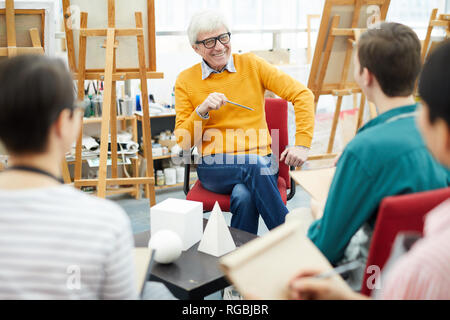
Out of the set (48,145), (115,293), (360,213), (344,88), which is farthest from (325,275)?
A: (344,88)

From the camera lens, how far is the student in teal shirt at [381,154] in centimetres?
111

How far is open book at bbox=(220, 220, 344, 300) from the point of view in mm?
920

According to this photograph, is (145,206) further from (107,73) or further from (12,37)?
(12,37)

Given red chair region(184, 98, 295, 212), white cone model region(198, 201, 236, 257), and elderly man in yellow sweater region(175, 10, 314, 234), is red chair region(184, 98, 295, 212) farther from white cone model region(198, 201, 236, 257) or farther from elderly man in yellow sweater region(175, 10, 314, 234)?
white cone model region(198, 201, 236, 257)

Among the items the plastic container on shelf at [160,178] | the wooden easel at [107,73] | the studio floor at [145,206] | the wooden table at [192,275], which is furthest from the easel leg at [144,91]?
the plastic container on shelf at [160,178]

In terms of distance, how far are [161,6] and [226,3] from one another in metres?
Result: 0.63

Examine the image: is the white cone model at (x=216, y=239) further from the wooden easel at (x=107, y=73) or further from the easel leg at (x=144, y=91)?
the easel leg at (x=144, y=91)

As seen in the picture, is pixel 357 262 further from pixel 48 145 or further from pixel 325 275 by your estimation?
pixel 48 145

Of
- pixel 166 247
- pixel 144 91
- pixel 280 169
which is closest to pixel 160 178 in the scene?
pixel 144 91

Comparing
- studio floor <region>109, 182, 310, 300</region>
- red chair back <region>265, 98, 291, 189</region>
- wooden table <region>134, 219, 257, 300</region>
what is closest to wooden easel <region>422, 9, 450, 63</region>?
studio floor <region>109, 182, 310, 300</region>

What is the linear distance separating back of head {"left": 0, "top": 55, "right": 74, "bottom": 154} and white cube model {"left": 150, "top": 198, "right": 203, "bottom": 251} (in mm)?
912

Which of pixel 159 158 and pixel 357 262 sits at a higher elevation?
pixel 357 262

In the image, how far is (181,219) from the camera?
5.61ft
